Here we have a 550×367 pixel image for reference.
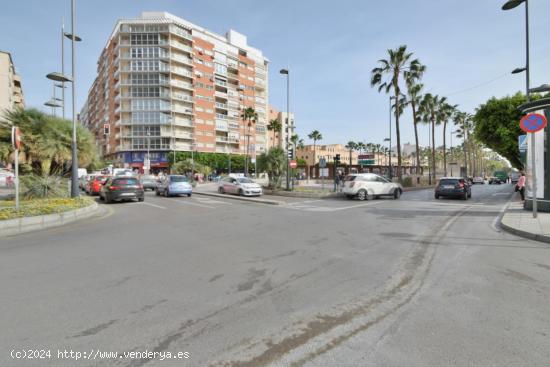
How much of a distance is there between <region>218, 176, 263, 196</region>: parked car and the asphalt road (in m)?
13.7

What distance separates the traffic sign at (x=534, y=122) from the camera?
865 cm

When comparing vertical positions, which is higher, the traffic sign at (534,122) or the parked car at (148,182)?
the traffic sign at (534,122)

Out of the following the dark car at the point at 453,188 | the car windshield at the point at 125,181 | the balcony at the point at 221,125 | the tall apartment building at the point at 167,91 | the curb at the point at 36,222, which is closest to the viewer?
the curb at the point at 36,222

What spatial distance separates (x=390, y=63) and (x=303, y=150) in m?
89.1

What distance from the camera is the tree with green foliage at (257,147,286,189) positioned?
23.6 meters

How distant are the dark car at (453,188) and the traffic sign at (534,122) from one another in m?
10.00

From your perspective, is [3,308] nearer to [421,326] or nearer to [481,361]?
[421,326]

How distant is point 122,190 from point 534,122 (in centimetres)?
1789

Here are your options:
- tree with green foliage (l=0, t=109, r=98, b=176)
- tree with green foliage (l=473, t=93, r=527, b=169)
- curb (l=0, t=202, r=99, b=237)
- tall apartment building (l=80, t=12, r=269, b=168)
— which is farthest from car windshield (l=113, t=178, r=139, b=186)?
tall apartment building (l=80, t=12, r=269, b=168)

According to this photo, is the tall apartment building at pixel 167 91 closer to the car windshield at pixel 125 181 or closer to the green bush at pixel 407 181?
the green bush at pixel 407 181

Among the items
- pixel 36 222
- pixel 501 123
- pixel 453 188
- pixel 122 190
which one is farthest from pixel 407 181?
pixel 36 222

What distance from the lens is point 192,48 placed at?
65688 mm

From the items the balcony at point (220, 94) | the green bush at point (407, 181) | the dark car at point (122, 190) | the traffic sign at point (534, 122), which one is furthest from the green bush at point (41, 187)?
the balcony at point (220, 94)

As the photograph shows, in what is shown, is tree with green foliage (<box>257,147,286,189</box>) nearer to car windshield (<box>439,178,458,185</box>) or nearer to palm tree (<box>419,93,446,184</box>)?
car windshield (<box>439,178,458,185</box>)
